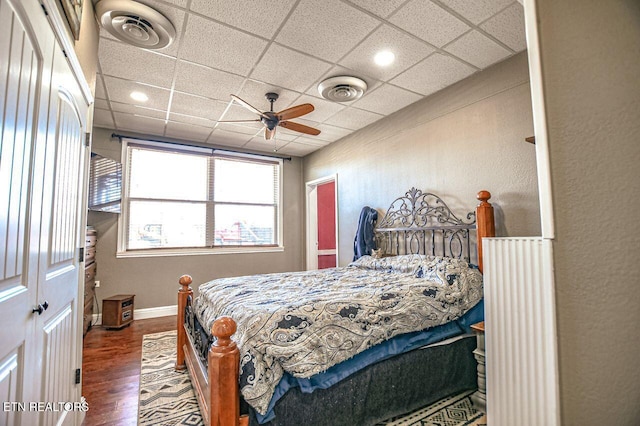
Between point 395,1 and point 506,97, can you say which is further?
point 506,97

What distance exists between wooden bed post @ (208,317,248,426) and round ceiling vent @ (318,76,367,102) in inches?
97.3

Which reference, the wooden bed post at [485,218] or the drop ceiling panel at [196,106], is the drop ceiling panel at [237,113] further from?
the wooden bed post at [485,218]

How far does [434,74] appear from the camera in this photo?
9.46 feet

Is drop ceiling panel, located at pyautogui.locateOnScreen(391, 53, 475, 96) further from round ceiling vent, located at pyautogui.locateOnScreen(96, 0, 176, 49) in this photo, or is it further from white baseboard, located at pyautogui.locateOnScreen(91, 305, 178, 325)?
white baseboard, located at pyautogui.locateOnScreen(91, 305, 178, 325)

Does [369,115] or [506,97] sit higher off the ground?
[369,115]

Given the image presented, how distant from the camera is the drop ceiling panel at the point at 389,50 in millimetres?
2328

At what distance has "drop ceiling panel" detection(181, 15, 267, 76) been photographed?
223cm

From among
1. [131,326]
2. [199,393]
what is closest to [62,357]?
[199,393]

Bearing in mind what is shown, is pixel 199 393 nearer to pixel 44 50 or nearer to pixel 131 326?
pixel 44 50

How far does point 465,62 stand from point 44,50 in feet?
9.68

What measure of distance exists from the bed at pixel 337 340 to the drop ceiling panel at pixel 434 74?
4.06 feet

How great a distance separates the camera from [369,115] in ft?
12.8

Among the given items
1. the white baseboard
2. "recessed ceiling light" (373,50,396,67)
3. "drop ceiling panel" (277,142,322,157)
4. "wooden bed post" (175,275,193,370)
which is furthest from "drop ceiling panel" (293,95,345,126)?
the white baseboard

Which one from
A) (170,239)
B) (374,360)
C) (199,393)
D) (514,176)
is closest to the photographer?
(374,360)
